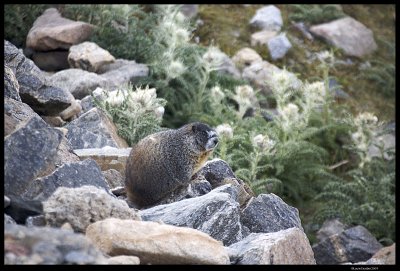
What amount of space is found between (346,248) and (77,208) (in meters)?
6.78

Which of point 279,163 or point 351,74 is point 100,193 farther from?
point 351,74

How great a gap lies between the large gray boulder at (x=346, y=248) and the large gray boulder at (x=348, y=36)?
20.6 ft

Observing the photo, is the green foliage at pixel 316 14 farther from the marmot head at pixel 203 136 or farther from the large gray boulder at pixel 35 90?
the marmot head at pixel 203 136

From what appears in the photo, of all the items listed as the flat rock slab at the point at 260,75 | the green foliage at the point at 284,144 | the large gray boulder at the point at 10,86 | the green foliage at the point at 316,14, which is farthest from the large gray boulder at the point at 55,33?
the large gray boulder at the point at 10,86

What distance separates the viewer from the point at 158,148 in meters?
8.45

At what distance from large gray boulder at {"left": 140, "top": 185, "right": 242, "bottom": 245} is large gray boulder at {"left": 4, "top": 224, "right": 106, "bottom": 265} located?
2091 millimetres

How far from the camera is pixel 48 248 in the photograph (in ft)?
15.7

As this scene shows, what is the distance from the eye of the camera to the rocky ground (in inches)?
208

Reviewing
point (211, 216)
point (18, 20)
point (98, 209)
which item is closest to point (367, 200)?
point (18, 20)

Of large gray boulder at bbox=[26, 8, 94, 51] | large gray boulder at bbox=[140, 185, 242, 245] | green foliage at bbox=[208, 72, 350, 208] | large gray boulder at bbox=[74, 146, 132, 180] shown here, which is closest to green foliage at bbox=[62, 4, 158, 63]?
large gray boulder at bbox=[26, 8, 94, 51]

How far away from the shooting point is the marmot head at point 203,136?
8445 mm

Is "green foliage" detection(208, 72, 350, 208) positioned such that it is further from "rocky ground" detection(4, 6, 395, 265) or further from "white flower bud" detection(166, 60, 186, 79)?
"rocky ground" detection(4, 6, 395, 265)

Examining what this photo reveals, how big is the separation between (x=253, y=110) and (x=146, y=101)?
4.38 m

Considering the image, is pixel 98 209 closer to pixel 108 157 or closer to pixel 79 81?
pixel 108 157
